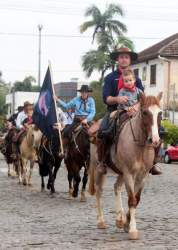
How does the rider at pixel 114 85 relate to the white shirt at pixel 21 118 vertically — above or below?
above

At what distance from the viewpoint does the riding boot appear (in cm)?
1028

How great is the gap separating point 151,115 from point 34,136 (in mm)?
8953

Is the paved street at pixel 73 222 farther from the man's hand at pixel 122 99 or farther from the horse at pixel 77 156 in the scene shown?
the man's hand at pixel 122 99

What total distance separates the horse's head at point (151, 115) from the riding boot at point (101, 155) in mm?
1367

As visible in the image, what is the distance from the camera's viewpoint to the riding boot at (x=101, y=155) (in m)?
10.3

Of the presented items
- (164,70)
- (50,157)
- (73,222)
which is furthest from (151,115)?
(164,70)

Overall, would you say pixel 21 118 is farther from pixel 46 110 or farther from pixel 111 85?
pixel 111 85

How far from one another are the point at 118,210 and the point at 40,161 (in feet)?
21.6

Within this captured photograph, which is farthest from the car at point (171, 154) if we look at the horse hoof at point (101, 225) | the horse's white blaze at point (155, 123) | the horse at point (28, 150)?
the horse's white blaze at point (155, 123)

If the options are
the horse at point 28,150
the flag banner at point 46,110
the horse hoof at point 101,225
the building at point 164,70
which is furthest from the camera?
the building at point 164,70

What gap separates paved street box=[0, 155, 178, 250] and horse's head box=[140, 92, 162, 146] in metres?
1.54

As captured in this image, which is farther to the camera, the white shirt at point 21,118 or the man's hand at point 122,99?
the white shirt at point 21,118

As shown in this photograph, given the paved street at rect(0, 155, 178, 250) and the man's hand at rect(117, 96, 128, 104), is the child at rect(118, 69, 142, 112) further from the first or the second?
the paved street at rect(0, 155, 178, 250)

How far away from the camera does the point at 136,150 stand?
9.29 meters
